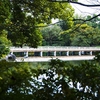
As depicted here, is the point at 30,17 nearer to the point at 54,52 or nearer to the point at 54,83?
the point at 54,83

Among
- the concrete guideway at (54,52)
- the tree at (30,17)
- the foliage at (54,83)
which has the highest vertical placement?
the tree at (30,17)

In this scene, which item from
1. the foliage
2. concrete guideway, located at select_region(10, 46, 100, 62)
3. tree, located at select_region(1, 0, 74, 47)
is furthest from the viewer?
concrete guideway, located at select_region(10, 46, 100, 62)

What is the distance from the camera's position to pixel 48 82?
149cm

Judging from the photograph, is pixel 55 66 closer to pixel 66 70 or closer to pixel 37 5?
pixel 66 70

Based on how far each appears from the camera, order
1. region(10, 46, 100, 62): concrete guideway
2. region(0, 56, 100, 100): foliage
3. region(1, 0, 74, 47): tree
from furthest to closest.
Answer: region(10, 46, 100, 62): concrete guideway
region(1, 0, 74, 47): tree
region(0, 56, 100, 100): foliage

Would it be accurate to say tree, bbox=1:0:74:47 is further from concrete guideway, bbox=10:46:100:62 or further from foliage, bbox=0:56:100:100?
concrete guideway, bbox=10:46:100:62

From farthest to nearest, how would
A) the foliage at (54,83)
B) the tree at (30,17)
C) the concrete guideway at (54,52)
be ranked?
the concrete guideway at (54,52) → the tree at (30,17) → the foliage at (54,83)

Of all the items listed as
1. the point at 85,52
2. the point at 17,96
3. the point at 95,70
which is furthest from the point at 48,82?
the point at 85,52

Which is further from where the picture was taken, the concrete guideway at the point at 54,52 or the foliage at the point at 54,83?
the concrete guideway at the point at 54,52

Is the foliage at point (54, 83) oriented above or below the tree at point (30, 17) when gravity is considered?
below

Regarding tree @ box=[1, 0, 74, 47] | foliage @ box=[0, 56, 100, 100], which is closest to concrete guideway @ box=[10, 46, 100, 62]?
tree @ box=[1, 0, 74, 47]

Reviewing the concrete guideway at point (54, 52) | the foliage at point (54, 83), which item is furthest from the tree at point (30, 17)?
the concrete guideway at point (54, 52)

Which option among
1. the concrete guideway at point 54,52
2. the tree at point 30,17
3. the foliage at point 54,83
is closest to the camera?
the foliage at point 54,83

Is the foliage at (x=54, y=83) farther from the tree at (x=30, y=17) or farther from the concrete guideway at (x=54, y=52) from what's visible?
the concrete guideway at (x=54, y=52)
